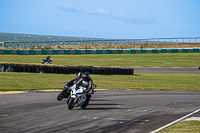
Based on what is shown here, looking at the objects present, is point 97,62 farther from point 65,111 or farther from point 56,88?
point 65,111

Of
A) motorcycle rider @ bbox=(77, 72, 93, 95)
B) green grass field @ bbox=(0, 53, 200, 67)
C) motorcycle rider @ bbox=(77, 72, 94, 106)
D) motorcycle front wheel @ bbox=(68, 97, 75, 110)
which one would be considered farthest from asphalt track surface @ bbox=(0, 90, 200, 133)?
green grass field @ bbox=(0, 53, 200, 67)

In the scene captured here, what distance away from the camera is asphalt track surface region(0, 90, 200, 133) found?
10.3 meters

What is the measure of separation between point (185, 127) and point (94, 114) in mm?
3487

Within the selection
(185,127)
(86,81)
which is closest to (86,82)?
(86,81)

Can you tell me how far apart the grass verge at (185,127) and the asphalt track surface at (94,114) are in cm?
48

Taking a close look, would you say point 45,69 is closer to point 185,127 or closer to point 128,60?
point 128,60

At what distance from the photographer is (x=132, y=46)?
68.9 m

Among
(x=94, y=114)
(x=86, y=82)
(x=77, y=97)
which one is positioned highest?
(x=86, y=82)

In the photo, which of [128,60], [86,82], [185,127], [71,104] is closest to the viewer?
[185,127]

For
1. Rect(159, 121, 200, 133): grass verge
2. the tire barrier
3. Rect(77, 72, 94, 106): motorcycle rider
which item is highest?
Rect(77, 72, 94, 106): motorcycle rider

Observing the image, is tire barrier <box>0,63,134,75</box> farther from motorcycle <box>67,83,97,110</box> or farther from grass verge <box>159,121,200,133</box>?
grass verge <box>159,121,200,133</box>

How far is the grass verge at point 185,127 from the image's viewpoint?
33.7 feet

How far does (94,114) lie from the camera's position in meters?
13.0

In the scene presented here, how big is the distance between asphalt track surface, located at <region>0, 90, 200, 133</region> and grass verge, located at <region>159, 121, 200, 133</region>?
1.57ft
